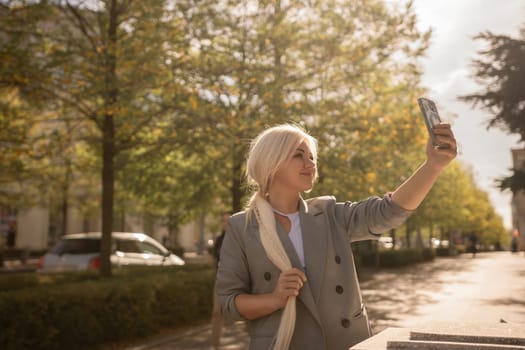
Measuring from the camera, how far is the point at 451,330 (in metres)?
2.30

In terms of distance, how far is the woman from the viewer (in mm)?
2422

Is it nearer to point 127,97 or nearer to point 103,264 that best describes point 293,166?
point 127,97

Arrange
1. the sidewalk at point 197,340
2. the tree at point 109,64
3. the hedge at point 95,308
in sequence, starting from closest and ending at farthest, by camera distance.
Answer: the hedge at point 95,308
the sidewalk at point 197,340
the tree at point 109,64

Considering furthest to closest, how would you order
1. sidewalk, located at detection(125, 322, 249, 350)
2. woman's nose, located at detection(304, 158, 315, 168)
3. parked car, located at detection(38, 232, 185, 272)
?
parked car, located at detection(38, 232, 185, 272), sidewalk, located at detection(125, 322, 249, 350), woman's nose, located at detection(304, 158, 315, 168)

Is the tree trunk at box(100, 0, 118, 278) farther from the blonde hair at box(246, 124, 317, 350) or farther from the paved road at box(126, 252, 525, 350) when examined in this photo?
the blonde hair at box(246, 124, 317, 350)

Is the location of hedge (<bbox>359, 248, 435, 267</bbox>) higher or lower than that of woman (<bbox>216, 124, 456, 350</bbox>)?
lower

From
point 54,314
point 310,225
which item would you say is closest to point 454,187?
point 54,314

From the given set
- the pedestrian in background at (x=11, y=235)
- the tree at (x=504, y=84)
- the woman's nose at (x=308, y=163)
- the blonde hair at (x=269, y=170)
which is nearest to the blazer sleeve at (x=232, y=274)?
the blonde hair at (x=269, y=170)

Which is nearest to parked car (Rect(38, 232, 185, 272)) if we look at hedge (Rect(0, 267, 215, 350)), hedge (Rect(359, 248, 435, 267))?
hedge (Rect(0, 267, 215, 350))

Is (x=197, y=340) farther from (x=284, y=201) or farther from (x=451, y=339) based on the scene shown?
(x=451, y=339)

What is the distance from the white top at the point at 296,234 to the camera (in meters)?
2.59

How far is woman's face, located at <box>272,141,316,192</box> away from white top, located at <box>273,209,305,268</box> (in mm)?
132

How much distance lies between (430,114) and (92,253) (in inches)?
507

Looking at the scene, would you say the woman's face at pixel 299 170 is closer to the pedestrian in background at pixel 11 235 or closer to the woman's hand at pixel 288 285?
the woman's hand at pixel 288 285
